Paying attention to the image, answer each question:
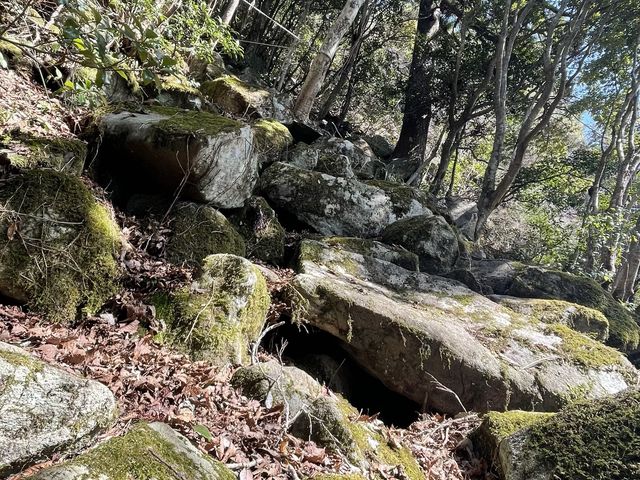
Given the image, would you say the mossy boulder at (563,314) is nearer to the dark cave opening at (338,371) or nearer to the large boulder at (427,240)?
the large boulder at (427,240)

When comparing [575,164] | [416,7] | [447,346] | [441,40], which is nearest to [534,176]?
[575,164]

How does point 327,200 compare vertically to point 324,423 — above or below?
above

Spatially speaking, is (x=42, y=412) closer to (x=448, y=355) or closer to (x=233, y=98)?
(x=448, y=355)

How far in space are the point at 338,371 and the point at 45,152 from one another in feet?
12.4

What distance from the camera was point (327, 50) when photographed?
30.2ft

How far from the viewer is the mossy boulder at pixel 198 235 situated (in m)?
4.55

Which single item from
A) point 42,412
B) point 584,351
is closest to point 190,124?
point 42,412

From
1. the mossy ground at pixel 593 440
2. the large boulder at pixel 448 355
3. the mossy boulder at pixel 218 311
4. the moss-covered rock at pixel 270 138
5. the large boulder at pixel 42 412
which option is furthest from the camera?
the moss-covered rock at pixel 270 138

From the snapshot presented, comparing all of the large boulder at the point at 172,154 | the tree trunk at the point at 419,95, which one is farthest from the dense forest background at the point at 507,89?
the large boulder at the point at 172,154

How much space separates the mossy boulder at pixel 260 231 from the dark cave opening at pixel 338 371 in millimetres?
1281

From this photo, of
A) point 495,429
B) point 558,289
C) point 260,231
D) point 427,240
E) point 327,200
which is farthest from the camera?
point 558,289

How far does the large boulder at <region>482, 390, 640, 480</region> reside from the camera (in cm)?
271

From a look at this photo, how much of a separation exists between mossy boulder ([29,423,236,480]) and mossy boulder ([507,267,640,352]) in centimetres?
684

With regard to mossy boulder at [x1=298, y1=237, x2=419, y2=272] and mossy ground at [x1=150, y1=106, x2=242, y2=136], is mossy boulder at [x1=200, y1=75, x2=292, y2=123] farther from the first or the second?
mossy boulder at [x1=298, y1=237, x2=419, y2=272]
